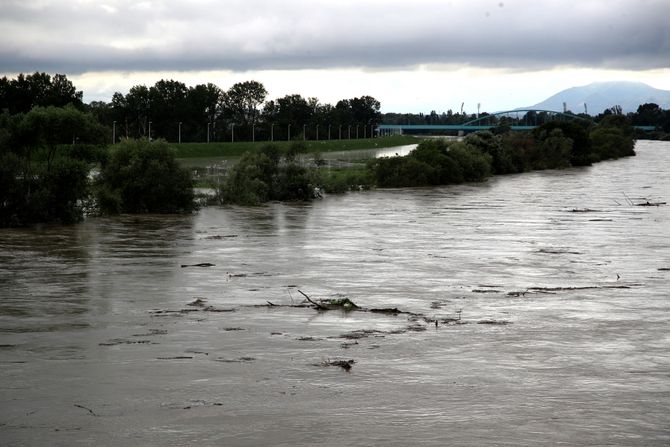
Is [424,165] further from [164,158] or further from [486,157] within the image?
[164,158]

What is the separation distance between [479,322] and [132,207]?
25442mm

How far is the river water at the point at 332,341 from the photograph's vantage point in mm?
10023

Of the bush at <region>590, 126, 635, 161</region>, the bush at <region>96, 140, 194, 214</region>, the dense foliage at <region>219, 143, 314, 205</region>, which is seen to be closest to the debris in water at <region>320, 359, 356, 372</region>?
the bush at <region>96, 140, 194, 214</region>

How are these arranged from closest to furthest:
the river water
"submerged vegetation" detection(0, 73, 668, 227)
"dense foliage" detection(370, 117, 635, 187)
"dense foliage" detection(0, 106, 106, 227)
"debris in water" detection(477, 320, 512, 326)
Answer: the river water
"debris in water" detection(477, 320, 512, 326)
"dense foliage" detection(0, 106, 106, 227)
"submerged vegetation" detection(0, 73, 668, 227)
"dense foliage" detection(370, 117, 635, 187)

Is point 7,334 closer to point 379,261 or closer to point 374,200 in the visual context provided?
point 379,261

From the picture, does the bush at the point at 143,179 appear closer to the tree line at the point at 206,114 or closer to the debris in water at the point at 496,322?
the debris in water at the point at 496,322

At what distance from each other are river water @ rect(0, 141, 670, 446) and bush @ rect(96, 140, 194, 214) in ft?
26.2

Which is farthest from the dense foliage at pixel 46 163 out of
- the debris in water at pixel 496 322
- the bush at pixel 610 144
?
the bush at pixel 610 144

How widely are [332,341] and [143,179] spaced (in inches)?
999

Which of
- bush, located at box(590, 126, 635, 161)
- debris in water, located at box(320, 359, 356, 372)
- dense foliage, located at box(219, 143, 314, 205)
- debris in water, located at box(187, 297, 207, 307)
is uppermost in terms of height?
bush, located at box(590, 126, 635, 161)

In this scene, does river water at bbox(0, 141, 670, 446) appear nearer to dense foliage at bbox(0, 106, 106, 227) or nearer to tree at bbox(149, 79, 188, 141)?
dense foliage at bbox(0, 106, 106, 227)

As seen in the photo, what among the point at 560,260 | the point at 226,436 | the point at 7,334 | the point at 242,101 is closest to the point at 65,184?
the point at 560,260

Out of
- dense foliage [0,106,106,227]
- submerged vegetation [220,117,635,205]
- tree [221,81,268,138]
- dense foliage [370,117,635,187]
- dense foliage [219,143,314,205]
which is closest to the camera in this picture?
dense foliage [0,106,106,227]

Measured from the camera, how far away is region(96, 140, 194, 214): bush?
37.9 metres
